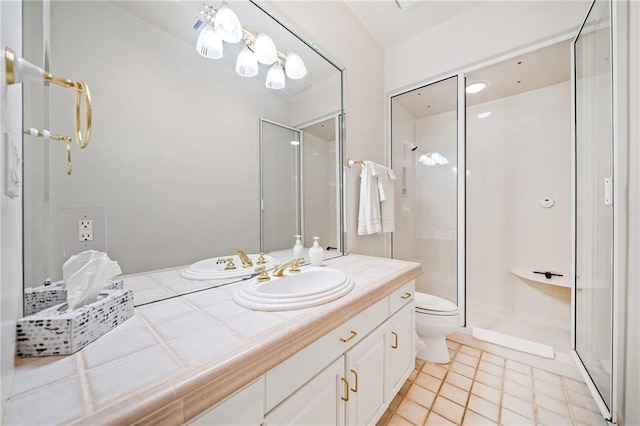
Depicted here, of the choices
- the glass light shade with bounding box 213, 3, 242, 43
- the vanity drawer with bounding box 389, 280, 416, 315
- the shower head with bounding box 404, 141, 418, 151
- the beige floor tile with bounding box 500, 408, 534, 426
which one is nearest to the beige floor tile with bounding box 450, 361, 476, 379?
the beige floor tile with bounding box 500, 408, 534, 426

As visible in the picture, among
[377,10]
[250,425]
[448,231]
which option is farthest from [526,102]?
[250,425]

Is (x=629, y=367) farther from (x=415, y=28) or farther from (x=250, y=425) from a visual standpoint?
(x=415, y=28)

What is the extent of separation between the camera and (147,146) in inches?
36.9

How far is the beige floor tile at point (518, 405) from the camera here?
4.25 ft

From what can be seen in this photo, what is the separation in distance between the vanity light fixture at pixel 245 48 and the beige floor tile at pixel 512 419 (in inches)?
85.5

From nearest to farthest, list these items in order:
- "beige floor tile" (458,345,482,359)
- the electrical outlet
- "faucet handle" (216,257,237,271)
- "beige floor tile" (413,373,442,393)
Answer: the electrical outlet
"faucet handle" (216,257,237,271)
"beige floor tile" (413,373,442,393)
"beige floor tile" (458,345,482,359)

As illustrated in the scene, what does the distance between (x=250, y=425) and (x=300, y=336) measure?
0.23m

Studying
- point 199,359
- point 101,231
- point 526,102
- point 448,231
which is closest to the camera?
point 199,359

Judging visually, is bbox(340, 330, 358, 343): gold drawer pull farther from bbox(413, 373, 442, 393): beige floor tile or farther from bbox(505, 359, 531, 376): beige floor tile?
bbox(505, 359, 531, 376): beige floor tile

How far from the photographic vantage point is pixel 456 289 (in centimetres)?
207

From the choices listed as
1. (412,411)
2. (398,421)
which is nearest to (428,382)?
(412,411)

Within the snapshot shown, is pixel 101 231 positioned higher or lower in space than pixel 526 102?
lower

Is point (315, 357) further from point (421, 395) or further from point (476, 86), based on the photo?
point (476, 86)

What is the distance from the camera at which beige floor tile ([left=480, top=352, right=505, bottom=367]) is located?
1715 mm
